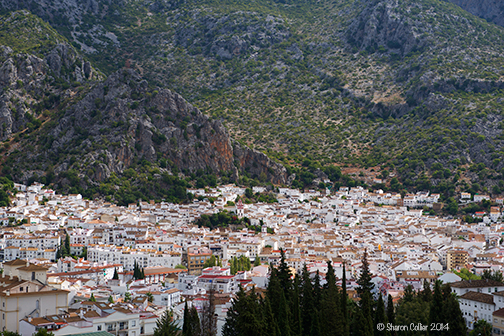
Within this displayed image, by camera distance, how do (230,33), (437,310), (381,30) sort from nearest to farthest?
(437,310) < (381,30) < (230,33)

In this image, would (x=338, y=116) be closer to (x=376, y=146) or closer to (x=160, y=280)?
(x=376, y=146)

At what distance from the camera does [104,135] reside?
11262cm

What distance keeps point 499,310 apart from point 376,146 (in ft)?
301

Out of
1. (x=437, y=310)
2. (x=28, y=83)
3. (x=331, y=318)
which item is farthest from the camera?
(x=28, y=83)

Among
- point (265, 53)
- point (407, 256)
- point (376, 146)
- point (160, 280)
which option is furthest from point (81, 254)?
point (265, 53)

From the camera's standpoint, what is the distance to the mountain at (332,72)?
12319 cm

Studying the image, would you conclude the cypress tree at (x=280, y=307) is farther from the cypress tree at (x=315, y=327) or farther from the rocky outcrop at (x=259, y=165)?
the rocky outcrop at (x=259, y=165)

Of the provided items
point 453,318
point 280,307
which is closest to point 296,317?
point 280,307

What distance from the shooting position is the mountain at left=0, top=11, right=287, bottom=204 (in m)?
105

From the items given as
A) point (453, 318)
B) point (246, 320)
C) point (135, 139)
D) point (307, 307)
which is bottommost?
point (307, 307)

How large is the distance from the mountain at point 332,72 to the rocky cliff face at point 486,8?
11439 millimetres

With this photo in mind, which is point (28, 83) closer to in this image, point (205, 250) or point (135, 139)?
point (135, 139)

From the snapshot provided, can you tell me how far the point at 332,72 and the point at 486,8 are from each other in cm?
5457

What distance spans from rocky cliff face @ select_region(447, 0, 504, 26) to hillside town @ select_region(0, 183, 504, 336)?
8247 centimetres
